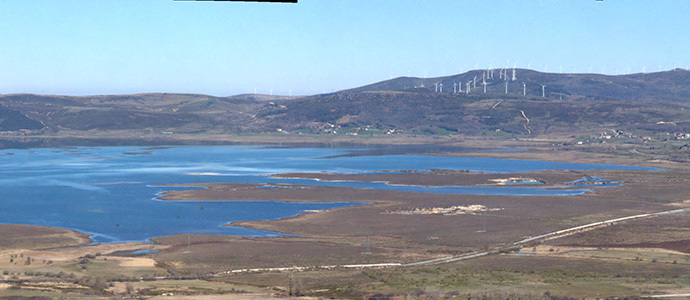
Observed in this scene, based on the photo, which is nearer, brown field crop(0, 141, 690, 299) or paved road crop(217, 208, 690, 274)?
brown field crop(0, 141, 690, 299)

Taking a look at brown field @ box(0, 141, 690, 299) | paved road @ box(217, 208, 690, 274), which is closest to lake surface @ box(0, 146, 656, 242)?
brown field @ box(0, 141, 690, 299)

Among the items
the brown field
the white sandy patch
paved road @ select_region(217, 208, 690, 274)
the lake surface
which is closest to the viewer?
the brown field

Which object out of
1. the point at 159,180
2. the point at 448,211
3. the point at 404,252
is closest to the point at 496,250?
the point at 404,252

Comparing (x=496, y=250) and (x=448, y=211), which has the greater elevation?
(x=448, y=211)

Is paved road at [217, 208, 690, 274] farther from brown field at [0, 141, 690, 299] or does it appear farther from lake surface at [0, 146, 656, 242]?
lake surface at [0, 146, 656, 242]

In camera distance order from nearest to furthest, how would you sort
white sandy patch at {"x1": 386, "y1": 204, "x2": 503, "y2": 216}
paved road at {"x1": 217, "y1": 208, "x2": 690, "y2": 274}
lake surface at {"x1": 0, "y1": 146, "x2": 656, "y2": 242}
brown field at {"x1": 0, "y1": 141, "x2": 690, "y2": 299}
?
1. brown field at {"x1": 0, "y1": 141, "x2": 690, "y2": 299}
2. paved road at {"x1": 217, "y1": 208, "x2": 690, "y2": 274}
3. lake surface at {"x1": 0, "y1": 146, "x2": 656, "y2": 242}
4. white sandy patch at {"x1": 386, "y1": 204, "x2": 503, "y2": 216}

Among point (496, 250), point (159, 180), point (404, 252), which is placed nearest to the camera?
point (404, 252)

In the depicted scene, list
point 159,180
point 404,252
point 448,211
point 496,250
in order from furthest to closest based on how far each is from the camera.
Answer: point 159,180 → point 448,211 → point 496,250 → point 404,252

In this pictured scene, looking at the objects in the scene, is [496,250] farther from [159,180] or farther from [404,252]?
[159,180]

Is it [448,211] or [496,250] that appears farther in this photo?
[448,211]
